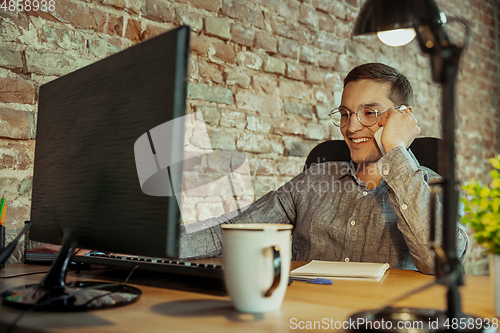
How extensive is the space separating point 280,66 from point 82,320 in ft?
5.62

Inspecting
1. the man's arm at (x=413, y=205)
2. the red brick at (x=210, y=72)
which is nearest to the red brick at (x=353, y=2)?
the red brick at (x=210, y=72)

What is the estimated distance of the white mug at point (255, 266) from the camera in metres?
0.55

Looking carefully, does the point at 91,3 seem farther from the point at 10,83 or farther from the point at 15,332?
the point at 15,332

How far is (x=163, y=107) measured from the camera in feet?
1.82

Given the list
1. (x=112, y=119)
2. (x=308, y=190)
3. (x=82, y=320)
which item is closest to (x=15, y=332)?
(x=82, y=320)

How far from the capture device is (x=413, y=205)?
1128 mm

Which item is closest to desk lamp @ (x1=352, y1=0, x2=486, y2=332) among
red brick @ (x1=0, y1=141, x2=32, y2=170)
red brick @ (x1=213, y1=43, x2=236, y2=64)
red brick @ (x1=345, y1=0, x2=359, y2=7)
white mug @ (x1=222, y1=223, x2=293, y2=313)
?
white mug @ (x1=222, y1=223, x2=293, y2=313)

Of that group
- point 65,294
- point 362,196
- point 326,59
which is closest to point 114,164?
point 65,294

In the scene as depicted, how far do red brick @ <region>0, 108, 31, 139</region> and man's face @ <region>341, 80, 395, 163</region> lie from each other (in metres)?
1.08

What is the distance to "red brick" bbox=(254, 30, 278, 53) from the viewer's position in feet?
6.47

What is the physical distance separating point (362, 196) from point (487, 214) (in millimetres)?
948

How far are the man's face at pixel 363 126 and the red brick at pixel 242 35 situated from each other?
0.62 meters

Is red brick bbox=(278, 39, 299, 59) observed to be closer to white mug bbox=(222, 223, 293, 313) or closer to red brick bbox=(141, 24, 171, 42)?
red brick bbox=(141, 24, 171, 42)

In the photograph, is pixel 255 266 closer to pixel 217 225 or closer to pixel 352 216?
pixel 217 225
